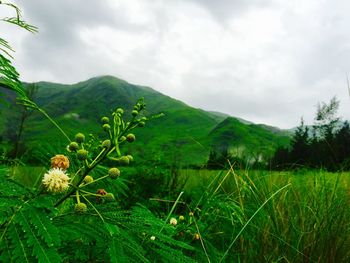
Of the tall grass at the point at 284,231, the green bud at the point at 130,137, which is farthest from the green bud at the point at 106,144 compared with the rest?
the tall grass at the point at 284,231

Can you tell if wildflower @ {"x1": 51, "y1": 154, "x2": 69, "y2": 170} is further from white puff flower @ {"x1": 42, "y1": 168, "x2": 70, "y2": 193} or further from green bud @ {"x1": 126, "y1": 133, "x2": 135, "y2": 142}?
green bud @ {"x1": 126, "y1": 133, "x2": 135, "y2": 142}

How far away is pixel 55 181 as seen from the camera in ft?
4.33

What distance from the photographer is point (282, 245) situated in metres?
3.24

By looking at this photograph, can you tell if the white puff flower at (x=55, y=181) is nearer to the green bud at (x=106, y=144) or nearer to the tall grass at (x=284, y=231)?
the green bud at (x=106, y=144)

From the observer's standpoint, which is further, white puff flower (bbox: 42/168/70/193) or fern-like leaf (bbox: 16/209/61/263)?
white puff flower (bbox: 42/168/70/193)

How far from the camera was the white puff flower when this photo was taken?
1.31 metres

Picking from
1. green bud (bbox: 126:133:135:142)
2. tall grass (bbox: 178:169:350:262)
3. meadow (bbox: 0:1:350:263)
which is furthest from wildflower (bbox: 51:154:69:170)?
tall grass (bbox: 178:169:350:262)

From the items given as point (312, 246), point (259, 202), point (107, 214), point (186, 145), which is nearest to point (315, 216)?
point (312, 246)

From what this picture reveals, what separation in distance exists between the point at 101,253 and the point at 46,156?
105 cm

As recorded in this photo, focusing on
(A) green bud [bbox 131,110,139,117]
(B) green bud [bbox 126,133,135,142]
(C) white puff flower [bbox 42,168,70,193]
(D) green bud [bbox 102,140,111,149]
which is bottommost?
(C) white puff flower [bbox 42,168,70,193]

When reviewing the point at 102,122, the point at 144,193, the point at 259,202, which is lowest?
the point at 144,193

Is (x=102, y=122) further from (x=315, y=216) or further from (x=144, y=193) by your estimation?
(x=144, y=193)

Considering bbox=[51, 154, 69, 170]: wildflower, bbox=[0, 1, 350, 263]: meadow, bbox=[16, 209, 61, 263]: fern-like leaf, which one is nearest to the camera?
bbox=[16, 209, 61, 263]: fern-like leaf

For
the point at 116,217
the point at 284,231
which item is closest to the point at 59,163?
the point at 116,217
